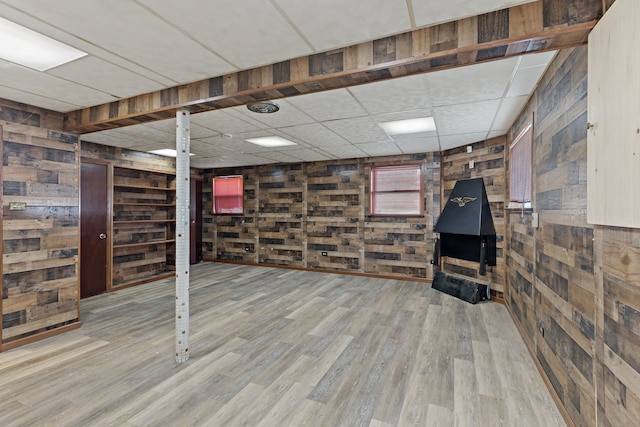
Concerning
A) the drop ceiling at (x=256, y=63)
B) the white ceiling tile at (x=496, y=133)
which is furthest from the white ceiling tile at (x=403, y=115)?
the white ceiling tile at (x=496, y=133)

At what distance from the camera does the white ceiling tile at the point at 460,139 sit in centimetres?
432

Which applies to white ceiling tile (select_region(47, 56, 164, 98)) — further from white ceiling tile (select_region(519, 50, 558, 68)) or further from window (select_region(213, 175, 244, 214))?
window (select_region(213, 175, 244, 214))

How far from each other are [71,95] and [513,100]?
4.48 m

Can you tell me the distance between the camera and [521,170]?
11.0 feet

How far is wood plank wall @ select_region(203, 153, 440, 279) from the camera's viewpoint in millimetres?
5852

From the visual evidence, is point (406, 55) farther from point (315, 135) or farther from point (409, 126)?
point (315, 135)

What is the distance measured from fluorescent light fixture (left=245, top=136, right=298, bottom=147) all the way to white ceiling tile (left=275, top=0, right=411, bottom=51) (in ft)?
8.86

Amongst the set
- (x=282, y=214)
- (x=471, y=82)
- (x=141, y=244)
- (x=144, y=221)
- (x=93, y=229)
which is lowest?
(x=141, y=244)

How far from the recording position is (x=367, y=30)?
5.96 ft

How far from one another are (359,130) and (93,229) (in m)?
4.77

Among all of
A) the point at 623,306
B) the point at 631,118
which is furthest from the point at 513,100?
the point at 623,306

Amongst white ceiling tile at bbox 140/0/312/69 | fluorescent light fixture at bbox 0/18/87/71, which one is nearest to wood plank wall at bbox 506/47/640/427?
white ceiling tile at bbox 140/0/312/69

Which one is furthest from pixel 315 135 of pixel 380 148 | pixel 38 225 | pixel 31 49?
pixel 38 225

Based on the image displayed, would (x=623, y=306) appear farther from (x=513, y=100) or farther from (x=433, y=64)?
(x=513, y=100)
